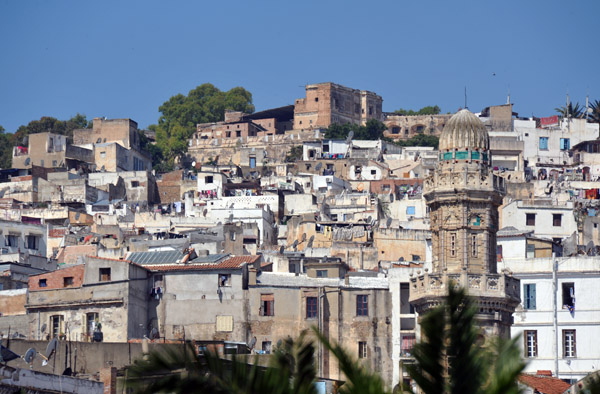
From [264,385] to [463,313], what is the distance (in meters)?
2.06

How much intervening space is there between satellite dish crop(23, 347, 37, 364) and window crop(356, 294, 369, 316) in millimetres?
14285

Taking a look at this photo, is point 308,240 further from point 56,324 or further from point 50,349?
point 50,349

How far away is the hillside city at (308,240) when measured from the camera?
3804 cm

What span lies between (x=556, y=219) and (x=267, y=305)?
22.0 m

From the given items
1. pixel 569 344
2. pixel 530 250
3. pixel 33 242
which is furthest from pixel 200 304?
pixel 33 242

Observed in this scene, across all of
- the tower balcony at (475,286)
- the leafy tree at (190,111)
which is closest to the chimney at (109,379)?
the tower balcony at (475,286)

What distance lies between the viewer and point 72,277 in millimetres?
47625

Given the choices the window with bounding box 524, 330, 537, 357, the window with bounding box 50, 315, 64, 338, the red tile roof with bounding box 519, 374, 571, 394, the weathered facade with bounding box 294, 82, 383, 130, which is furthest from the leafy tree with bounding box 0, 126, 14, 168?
the red tile roof with bounding box 519, 374, 571, 394

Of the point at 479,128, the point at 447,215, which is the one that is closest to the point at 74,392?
the point at 447,215

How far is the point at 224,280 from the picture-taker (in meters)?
48.6

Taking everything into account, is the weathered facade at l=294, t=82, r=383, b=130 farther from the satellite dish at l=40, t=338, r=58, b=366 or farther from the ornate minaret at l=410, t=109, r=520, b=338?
the satellite dish at l=40, t=338, r=58, b=366

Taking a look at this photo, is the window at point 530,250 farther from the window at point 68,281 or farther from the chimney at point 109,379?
the chimney at point 109,379

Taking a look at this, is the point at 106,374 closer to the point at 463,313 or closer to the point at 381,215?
the point at 463,313

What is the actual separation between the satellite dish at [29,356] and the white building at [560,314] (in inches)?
682
